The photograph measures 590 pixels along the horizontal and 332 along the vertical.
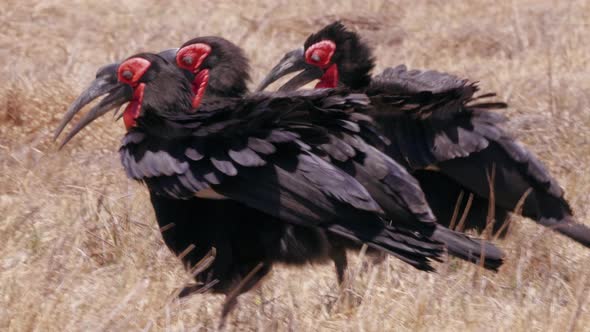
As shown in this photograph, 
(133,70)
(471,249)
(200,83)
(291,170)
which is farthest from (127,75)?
(471,249)

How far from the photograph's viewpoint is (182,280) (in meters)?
4.25

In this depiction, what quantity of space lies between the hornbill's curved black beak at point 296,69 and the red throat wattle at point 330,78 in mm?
35

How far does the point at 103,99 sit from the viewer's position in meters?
4.34

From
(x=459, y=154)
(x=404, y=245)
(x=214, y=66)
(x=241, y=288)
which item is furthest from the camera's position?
(x=214, y=66)

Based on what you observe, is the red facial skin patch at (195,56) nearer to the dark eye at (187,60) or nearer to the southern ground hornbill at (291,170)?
the dark eye at (187,60)

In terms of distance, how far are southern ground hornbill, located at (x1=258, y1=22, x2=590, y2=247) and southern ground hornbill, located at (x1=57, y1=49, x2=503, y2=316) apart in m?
0.53

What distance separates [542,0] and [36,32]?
14.2 ft

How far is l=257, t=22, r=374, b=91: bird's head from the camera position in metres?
→ 5.04

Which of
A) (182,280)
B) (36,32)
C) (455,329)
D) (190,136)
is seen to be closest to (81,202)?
(182,280)

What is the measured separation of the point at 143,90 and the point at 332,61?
1.27 metres

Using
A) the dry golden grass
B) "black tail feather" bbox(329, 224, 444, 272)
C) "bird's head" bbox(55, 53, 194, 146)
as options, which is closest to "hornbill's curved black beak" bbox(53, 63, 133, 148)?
"bird's head" bbox(55, 53, 194, 146)

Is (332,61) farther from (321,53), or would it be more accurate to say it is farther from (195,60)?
(195,60)

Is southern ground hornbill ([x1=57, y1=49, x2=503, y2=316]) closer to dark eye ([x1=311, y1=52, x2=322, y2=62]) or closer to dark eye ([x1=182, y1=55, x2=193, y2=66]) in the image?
dark eye ([x1=182, y1=55, x2=193, y2=66])

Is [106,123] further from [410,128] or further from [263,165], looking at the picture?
[263,165]
